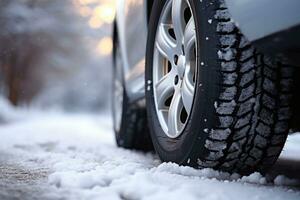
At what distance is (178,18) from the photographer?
7.29 feet

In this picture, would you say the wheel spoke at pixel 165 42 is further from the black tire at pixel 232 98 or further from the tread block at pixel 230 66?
the tread block at pixel 230 66

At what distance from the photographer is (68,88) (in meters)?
22.3

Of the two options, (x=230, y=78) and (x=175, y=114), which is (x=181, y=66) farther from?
(x=230, y=78)

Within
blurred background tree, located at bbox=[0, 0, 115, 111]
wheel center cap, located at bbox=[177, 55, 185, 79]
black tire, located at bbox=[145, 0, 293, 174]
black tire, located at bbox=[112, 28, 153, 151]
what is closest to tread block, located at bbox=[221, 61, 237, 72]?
black tire, located at bbox=[145, 0, 293, 174]

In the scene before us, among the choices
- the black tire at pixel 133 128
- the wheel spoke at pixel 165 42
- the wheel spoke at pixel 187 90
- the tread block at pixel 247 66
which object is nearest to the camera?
the tread block at pixel 247 66

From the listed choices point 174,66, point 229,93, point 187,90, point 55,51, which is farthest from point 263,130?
point 55,51

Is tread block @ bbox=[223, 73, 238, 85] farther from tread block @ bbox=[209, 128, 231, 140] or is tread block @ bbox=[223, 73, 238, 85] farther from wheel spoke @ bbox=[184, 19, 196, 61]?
wheel spoke @ bbox=[184, 19, 196, 61]

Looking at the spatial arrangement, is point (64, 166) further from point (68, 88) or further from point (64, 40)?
point (68, 88)

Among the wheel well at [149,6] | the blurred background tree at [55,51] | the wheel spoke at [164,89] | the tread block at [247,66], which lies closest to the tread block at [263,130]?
the tread block at [247,66]

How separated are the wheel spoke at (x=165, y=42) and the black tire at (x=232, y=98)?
374mm

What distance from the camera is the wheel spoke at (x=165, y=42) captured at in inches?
91.7

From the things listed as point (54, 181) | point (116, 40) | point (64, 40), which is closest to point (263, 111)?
point (54, 181)

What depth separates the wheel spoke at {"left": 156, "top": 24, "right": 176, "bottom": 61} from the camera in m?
2.33

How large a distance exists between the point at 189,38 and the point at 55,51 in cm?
1163
